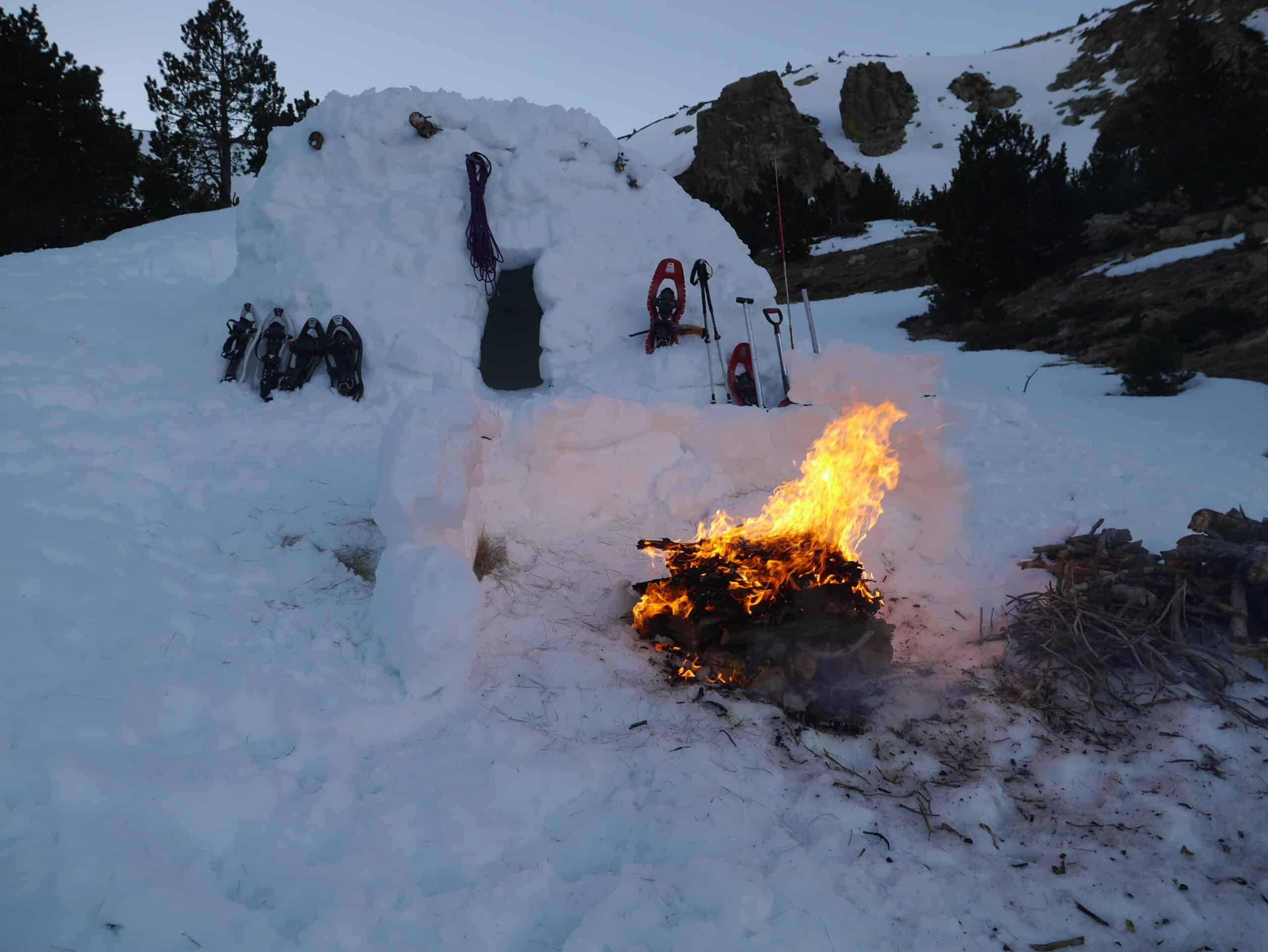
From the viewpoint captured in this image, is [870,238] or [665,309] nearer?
[665,309]

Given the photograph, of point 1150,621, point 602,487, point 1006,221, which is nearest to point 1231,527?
point 1150,621

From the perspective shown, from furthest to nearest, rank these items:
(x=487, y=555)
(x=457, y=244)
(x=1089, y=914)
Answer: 1. (x=457, y=244)
2. (x=487, y=555)
3. (x=1089, y=914)

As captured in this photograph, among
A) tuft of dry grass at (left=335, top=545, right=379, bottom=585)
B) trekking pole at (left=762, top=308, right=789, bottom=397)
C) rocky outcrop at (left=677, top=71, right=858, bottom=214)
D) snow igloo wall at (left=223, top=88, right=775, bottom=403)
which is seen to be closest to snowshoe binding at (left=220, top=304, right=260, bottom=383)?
snow igloo wall at (left=223, top=88, right=775, bottom=403)

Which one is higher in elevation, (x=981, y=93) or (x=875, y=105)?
(x=981, y=93)

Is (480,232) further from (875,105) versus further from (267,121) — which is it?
(875,105)

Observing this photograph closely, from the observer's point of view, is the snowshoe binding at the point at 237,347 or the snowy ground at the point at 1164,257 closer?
the snowshoe binding at the point at 237,347

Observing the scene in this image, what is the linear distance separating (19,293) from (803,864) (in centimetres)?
1019

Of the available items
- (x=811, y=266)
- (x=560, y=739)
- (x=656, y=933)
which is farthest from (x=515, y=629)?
(x=811, y=266)

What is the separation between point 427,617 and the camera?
320cm

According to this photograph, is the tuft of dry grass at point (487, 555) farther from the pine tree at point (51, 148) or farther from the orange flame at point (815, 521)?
the pine tree at point (51, 148)

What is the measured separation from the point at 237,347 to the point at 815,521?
5.97m

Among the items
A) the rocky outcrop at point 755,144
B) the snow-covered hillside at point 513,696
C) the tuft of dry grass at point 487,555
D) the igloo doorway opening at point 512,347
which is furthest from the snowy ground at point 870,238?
the tuft of dry grass at point 487,555

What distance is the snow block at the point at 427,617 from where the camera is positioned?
3174mm

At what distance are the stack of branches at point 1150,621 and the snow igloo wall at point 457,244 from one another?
3.87m
